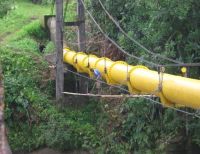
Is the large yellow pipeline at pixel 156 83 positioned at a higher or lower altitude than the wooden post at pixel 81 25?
lower

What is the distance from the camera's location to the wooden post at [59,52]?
12.0m

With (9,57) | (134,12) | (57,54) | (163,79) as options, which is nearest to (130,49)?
(134,12)

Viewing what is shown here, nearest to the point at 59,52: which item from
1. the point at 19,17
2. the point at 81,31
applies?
the point at 81,31

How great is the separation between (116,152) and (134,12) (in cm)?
328

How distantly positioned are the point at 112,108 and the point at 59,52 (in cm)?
183

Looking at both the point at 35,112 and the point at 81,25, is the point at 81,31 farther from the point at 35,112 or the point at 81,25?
the point at 35,112

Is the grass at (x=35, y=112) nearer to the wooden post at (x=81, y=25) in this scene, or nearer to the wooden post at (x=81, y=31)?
the wooden post at (x=81, y=31)

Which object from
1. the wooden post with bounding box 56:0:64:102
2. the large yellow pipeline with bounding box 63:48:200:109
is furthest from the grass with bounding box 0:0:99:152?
the large yellow pipeline with bounding box 63:48:200:109

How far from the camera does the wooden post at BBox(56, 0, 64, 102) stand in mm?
12027

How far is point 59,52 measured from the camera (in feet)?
40.6

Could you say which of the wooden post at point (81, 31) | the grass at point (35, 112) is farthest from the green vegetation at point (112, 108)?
the wooden post at point (81, 31)

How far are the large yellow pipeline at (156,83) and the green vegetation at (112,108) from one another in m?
1.33

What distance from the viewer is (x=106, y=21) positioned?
13984 millimetres

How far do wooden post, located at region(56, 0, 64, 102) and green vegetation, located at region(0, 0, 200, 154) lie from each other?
40 centimetres
